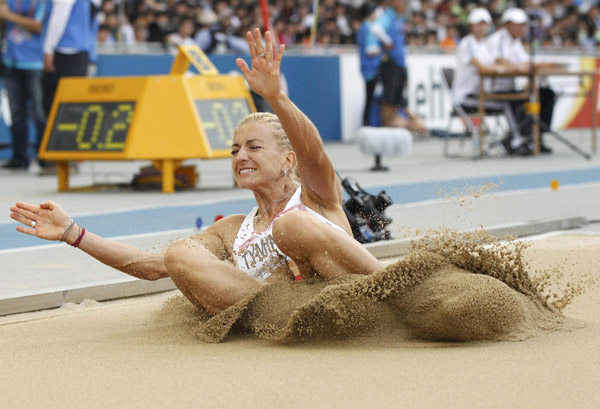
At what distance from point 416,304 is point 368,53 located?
49.0ft

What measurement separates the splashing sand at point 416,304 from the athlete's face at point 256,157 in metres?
0.47

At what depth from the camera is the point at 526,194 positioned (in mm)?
11164

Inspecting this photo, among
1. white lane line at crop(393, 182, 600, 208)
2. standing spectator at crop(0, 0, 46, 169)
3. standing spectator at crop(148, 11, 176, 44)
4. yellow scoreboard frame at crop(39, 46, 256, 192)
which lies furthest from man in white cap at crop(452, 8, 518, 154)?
standing spectator at crop(0, 0, 46, 169)

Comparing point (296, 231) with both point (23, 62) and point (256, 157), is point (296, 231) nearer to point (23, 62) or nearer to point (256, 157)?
point (256, 157)

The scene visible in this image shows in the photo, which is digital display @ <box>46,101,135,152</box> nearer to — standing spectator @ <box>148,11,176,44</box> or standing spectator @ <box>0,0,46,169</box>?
standing spectator @ <box>0,0,46,169</box>

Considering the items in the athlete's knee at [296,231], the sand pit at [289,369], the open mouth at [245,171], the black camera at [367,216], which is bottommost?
the black camera at [367,216]

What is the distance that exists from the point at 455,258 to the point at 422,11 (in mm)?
21456

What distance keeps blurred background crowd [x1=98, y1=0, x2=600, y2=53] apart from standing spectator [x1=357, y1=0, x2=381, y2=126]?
613 millimetres

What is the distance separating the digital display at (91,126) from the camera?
1174 centimetres

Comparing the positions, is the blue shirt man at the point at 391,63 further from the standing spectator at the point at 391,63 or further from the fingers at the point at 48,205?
the fingers at the point at 48,205

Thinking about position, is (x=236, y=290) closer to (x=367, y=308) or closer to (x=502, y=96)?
(x=367, y=308)

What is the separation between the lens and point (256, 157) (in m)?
4.68

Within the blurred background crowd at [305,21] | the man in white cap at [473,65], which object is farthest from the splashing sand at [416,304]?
the blurred background crowd at [305,21]

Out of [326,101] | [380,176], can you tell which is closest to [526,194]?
[380,176]
